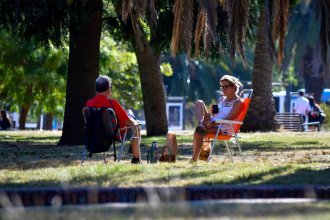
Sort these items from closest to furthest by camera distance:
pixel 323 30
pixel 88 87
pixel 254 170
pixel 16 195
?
pixel 16 195 → pixel 254 170 → pixel 323 30 → pixel 88 87

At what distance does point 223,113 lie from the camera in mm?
14188

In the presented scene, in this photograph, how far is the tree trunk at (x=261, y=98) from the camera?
26.8 m

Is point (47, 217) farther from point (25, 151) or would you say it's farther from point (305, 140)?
point (305, 140)

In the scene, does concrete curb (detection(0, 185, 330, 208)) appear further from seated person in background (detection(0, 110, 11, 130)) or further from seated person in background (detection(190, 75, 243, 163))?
seated person in background (detection(0, 110, 11, 130))

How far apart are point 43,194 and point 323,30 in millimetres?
6405

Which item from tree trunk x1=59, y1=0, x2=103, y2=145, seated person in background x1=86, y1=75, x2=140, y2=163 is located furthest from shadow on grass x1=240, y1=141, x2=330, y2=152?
seated person in background x1=86, y1=75, x2=140, y2=163

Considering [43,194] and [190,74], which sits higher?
[190,74]

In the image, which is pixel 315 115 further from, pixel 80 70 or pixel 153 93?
pixel 80 70

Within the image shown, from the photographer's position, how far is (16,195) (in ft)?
29.3

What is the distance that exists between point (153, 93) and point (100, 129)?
10.6 m

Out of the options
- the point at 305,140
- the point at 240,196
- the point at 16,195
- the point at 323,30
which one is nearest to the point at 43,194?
the point at 16,195

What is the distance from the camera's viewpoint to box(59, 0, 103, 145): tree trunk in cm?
1920

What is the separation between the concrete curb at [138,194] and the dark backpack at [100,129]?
402 centimetres

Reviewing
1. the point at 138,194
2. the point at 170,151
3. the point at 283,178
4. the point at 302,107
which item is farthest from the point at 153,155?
the point at 302,107
